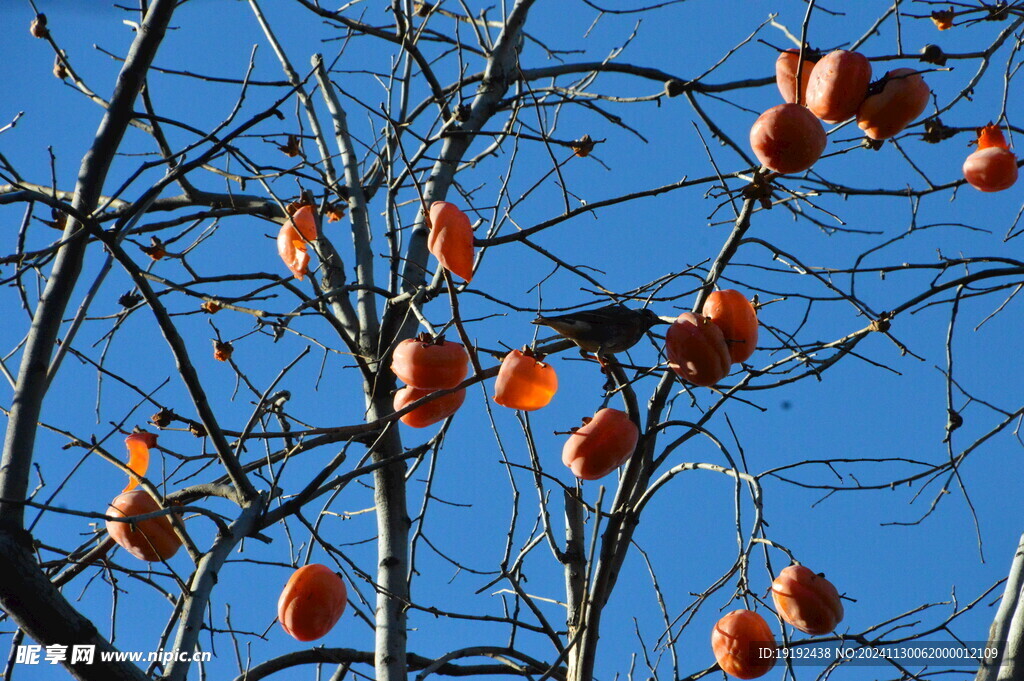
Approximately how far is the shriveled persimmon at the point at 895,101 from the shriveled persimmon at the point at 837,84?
0.35 ft

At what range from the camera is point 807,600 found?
9.30 feet

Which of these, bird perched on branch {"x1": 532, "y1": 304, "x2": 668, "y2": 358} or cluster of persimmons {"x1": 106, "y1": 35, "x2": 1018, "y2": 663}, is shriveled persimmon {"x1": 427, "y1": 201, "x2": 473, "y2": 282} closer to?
cluster of persimmons {"x1": 106, "y1": 35, "x2": 1018, "y2": 663}

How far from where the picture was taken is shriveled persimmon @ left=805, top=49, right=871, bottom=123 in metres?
2.76

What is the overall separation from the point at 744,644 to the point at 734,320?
103 cm

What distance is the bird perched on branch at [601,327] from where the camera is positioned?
2531 mm

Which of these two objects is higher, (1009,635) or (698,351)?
(698,351)

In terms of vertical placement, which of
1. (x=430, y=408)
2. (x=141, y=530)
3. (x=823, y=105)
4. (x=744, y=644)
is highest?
(x=823, y=105)

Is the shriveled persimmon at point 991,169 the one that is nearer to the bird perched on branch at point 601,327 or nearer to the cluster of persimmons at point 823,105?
the cluster of persimmons at point 823,105

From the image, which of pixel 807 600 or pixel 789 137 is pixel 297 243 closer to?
pixel 789 137

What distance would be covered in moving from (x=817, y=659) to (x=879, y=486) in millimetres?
703

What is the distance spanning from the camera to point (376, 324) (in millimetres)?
3885

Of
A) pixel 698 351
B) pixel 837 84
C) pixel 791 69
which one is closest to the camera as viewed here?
pixel 698 351

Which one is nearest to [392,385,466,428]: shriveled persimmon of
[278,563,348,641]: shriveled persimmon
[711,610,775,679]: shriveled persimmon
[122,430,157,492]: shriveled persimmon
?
[278,563,348,641]: shriveled persimmon

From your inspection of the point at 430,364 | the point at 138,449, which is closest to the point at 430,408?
the point at 430,364
